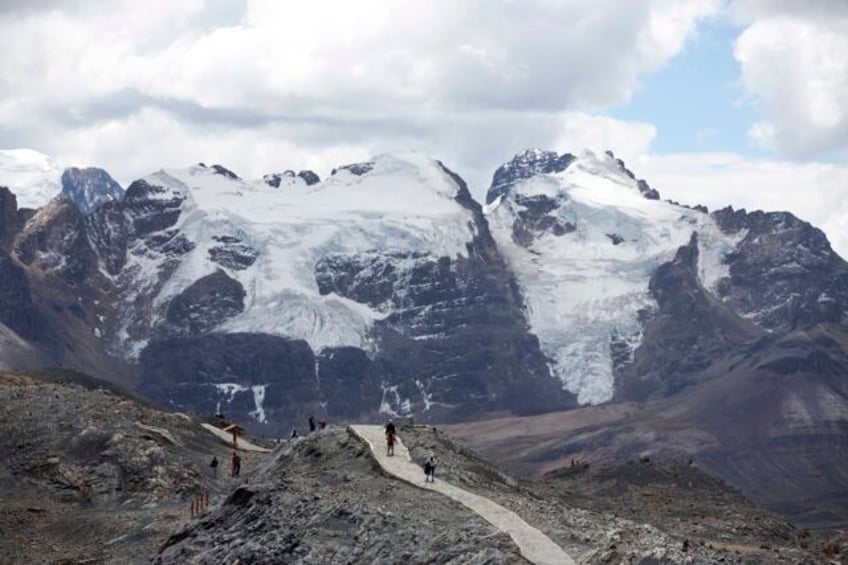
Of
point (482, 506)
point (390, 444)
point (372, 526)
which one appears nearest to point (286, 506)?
point (372, 526)

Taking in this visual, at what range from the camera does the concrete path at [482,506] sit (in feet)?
235

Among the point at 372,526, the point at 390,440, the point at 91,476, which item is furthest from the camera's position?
the point at 91,476

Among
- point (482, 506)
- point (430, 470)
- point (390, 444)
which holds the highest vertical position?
point (390, 444)

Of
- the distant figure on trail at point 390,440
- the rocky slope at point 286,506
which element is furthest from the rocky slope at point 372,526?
the distant figure on trail at point 390,440

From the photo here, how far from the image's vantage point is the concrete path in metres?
71.6

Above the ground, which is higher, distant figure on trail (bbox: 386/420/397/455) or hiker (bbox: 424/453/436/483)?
distant figure on trail (bbox: 386/420/397/455)

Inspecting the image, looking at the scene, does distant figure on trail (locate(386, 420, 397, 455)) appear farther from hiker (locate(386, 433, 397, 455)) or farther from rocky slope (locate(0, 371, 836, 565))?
rocky slope (locate(0, 371, 836, 565))

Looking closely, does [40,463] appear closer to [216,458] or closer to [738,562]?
[216,458]

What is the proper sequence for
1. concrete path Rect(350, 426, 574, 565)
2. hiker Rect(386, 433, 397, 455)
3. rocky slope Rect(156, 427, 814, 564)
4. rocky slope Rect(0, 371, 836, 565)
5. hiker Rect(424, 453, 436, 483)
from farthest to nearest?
hiker Rect(386, 433, 397, 455) < hiker Rect(424, 453, 436, 483) < rocky slope Rect(0, 371, 836, 565) < rocky slope Rect(156, 427, 814, 564) < concrete path Rect(350, 426, 574, 565)

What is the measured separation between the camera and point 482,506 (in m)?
82.3

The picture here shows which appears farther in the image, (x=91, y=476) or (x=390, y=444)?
(x=91, y=476)

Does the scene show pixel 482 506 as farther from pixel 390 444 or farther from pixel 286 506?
pixel 390 444

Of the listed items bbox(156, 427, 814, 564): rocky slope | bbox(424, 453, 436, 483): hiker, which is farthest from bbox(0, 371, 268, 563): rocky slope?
bbox(424, 453, 436, 483): hiker

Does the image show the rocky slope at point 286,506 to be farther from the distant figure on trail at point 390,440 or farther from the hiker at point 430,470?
the hiker at point 430,470
